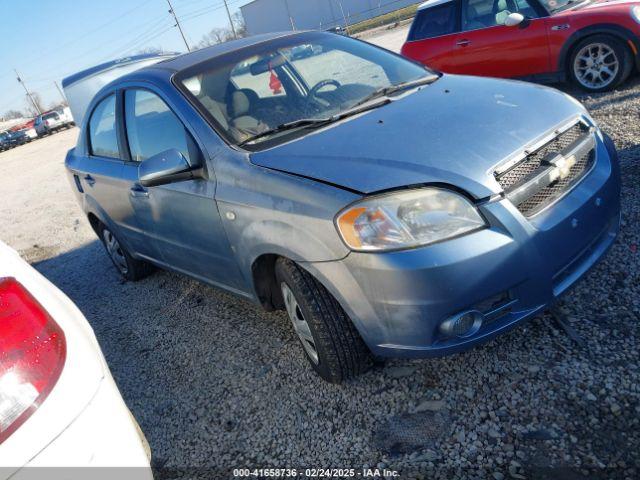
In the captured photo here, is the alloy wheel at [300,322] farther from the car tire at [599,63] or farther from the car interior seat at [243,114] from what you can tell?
the car tire at [599,63]

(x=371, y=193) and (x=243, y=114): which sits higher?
(x=243, y=114)

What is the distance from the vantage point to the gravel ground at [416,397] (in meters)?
2.01

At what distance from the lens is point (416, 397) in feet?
7.96

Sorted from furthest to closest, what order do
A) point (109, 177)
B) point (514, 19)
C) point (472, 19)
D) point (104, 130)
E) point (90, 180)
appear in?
point (472, 19) → point (514, 19) → point (90, 180) → point (104, 130) → point (109, 177)

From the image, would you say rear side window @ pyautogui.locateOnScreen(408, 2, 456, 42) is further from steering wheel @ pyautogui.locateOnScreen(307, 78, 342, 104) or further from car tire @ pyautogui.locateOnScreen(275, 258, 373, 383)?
car tire @ pyautogui.locateOnScreen(275, 258, 373, 383)

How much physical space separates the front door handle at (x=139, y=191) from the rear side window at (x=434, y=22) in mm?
5436

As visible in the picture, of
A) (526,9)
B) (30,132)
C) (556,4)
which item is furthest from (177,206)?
(30,132)

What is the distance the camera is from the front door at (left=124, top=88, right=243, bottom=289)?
2.82 metres

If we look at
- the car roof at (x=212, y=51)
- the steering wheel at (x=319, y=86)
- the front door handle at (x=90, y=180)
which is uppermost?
the car roof at (x=212, y=51)

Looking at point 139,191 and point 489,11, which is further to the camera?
point 489,11

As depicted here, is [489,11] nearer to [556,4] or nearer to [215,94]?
[556,4]

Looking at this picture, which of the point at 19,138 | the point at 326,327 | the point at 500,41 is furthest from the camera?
the point at 19,138

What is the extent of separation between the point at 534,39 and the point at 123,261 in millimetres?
5495

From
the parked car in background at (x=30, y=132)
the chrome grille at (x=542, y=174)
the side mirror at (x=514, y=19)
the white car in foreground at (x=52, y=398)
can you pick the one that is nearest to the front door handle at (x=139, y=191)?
the white car in foreground at (x=52, y=398)
